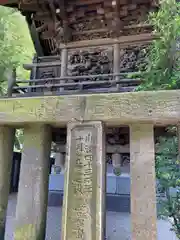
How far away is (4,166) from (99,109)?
0.72m

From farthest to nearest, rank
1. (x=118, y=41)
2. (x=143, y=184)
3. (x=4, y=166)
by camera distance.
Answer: (x=118, y=41), (x=4, y=166), (x=143, y=184)

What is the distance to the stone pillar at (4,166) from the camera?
138 centimetres

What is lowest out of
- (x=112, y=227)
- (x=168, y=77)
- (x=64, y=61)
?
(x=112, y=227)

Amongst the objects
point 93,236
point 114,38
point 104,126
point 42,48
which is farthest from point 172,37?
point 42,48

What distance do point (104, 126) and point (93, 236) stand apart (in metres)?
0.62

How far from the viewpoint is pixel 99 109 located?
4.23 feet

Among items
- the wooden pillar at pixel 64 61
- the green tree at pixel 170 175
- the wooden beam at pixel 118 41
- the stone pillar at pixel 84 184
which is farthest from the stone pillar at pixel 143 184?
the wooden pillar at pixel 64 61

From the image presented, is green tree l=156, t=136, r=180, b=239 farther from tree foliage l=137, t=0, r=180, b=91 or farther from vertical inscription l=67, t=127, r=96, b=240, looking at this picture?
vertical inscription l=67, t=127, r=96, b=240

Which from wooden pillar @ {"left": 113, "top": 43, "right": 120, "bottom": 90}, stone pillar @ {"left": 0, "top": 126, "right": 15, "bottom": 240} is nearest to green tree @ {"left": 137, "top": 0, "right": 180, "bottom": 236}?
stone pillar @ {"left": 0, "top": 126, "right": 15, "bottom": 240}

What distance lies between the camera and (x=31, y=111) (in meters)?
1.34

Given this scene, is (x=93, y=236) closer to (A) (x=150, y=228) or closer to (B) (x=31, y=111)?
(A) (x=150, y=228)

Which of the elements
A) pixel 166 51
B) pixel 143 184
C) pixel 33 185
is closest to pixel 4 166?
pixel 33 185

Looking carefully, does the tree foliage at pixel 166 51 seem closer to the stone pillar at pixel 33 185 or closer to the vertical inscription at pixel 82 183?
the vertical inscription at pixel 82 183

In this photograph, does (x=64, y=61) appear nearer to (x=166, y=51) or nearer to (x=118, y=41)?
(x=118, y=41)
